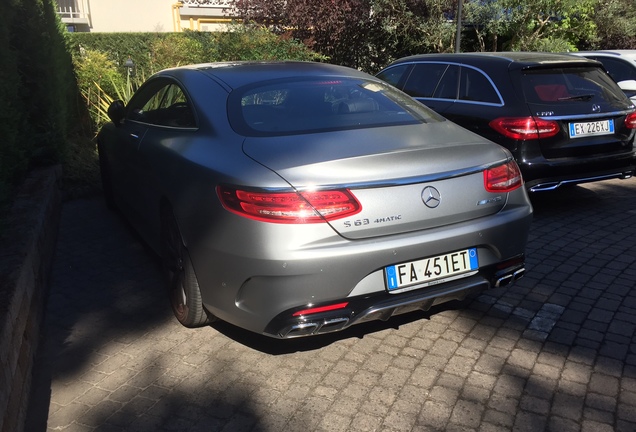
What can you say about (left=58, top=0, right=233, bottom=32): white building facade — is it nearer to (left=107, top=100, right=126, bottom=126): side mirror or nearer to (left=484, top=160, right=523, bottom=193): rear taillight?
(left=107, top=100, right=126, bottom=126): side mirror

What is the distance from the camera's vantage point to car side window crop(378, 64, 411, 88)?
25.7ft

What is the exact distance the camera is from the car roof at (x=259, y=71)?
4188 millimetres

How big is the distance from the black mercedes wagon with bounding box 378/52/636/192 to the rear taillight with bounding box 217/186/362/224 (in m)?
3.33

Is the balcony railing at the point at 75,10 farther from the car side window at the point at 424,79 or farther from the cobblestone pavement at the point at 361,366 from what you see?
the cobblestone pavement at the point at 361,366

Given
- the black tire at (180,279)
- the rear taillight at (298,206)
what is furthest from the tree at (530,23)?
the rear taillight at (298,206)

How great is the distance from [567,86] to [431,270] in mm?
3859

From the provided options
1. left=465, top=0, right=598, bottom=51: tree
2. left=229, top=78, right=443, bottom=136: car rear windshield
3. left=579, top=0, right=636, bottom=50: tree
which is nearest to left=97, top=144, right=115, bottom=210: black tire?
left=229, top=78, right=443, bottom=136: car rear windshield

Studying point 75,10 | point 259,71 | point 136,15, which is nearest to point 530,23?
point 259,71

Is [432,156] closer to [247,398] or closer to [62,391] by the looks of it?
[247,398]

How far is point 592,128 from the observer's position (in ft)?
20.1

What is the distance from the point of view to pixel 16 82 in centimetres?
552

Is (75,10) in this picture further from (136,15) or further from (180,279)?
(180,279)

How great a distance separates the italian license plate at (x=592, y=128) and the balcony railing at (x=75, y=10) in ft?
64.6

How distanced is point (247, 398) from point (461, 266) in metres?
1.34
